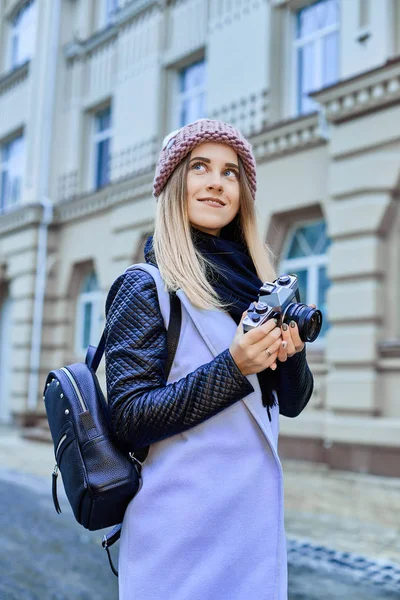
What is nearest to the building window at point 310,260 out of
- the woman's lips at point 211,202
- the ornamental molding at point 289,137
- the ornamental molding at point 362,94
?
the ornamental molding at point 289,137

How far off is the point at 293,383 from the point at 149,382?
38 cm

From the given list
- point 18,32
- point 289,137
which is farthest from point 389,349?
point 18,32

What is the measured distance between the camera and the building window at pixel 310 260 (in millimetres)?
8344

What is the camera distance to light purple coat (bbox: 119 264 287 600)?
127 cm

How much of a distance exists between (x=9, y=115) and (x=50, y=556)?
41.5ft

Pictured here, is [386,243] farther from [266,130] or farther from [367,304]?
[266,130]

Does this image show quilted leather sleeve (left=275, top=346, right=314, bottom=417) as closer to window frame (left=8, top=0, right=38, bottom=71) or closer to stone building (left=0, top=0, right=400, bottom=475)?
stone building (left=0, top=0, right=400, bottom=475)

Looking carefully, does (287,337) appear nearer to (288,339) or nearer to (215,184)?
(288,339)

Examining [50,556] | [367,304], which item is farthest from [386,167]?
[50,556]

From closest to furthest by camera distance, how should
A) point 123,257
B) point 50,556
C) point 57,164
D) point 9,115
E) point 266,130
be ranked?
point 50,556 < point 266,130 < point 123,257 < point 57,164 < point 9,115

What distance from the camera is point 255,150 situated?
28.5 ft

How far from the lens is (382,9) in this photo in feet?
24.0

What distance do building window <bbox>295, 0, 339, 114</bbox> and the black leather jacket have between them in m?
7.58

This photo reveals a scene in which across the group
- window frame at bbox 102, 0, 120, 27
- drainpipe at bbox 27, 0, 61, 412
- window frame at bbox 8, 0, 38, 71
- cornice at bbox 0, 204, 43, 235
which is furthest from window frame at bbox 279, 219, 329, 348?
window frame at bbox 8, 0, 38, 71
